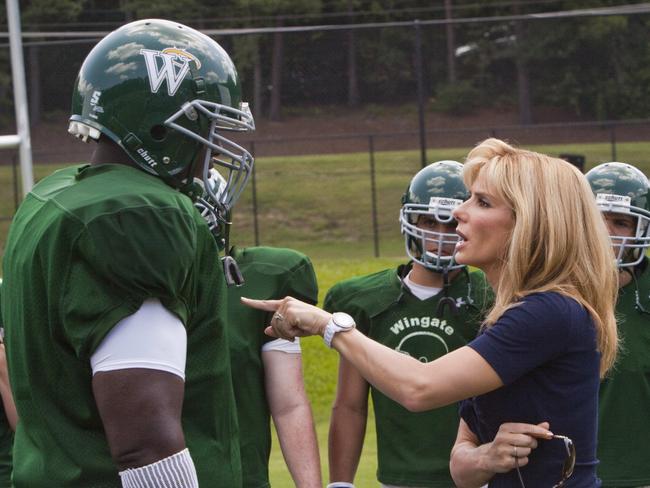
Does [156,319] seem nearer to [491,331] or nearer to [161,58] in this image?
[161,58]

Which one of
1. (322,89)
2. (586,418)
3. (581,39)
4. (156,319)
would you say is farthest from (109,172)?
(581,39)

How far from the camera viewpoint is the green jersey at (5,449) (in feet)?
12.4

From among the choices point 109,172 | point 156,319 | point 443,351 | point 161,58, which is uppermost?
point 161,58

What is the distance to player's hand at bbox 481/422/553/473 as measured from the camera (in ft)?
8.41

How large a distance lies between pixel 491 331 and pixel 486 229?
11.2 inches

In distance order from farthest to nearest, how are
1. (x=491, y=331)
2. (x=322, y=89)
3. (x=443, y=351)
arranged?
1. (x=322, y=89)
2. (x=443, y=351)
3. (x=491, y=331)

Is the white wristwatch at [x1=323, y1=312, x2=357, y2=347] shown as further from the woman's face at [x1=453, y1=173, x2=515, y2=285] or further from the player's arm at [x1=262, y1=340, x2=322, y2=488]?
the player's arm at [x1=262, y1=340, x2=322, y2=488]

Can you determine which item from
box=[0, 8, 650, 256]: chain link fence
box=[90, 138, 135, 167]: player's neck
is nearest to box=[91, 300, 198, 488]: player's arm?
box=[90, 138, 135, 167]: player's neck

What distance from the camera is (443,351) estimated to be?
13.4 ft

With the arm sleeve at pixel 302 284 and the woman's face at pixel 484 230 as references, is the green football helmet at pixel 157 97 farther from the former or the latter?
the arm sleeve at pixel 302 284

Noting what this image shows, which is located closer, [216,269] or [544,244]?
[216,269]

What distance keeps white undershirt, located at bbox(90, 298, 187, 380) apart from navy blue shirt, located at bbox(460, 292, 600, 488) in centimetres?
83

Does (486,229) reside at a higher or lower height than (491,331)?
higher

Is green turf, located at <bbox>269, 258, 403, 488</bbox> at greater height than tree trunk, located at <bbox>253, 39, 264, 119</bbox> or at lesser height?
lesser
